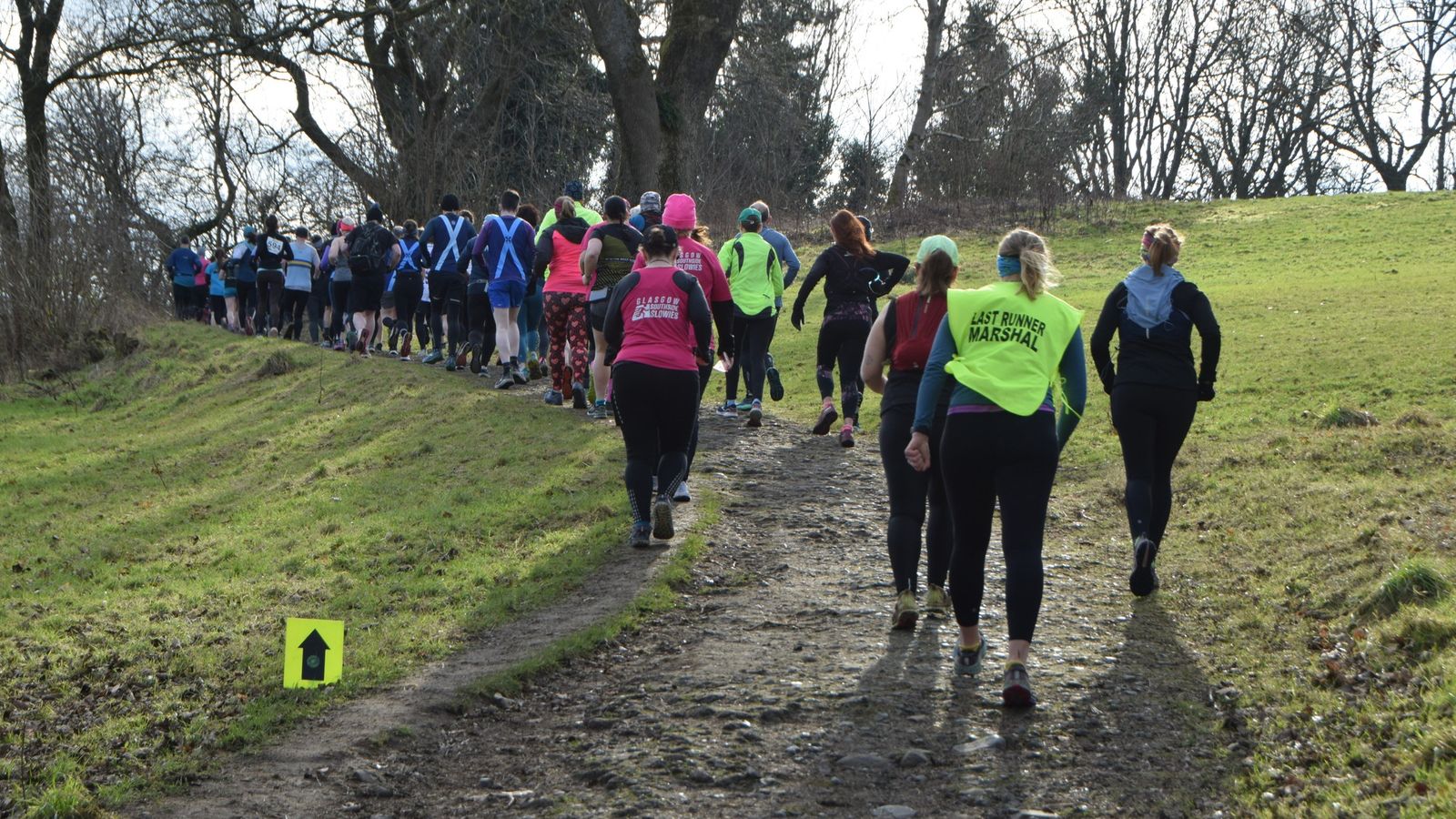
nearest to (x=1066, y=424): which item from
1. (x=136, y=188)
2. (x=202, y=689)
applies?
(x=202, y=689)

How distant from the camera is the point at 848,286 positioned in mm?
11812

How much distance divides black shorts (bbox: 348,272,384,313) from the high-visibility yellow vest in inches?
526

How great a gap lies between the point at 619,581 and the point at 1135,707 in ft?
10.2

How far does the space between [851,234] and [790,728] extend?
20.3 ft

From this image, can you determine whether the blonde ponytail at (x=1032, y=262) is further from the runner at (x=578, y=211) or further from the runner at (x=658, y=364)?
the runner at (x=578, y=211)

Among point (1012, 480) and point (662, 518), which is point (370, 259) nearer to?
point (662, 518)

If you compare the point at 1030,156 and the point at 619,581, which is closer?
the point at 619,581

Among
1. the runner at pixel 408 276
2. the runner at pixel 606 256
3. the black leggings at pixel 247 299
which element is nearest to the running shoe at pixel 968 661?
the runner at pixel 606 256

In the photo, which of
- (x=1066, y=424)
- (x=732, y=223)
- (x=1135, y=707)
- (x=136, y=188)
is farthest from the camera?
(x=136, y=188)

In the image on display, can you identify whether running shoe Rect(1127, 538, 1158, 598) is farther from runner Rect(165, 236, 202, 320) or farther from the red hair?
runner Rect(165, 236, 202, 320)

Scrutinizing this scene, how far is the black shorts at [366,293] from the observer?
60.8 ft

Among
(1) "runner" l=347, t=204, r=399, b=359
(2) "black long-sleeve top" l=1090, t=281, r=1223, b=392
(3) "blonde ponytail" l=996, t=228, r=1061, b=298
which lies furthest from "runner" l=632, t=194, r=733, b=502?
(1) "runner" l=347, t=204, r=399, b=359

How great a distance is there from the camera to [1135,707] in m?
6.19

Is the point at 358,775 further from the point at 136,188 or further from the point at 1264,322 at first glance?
the point at 136,188
